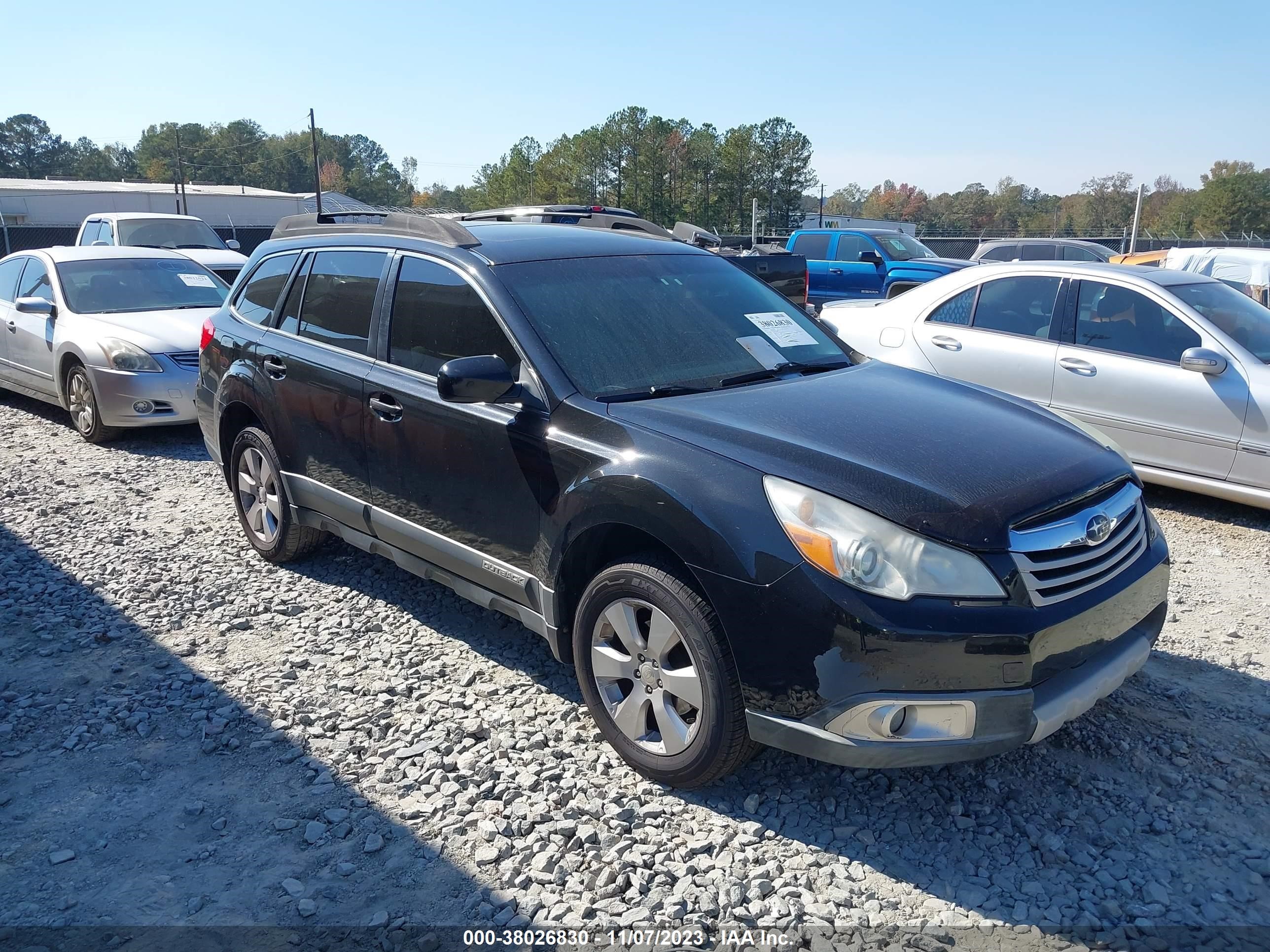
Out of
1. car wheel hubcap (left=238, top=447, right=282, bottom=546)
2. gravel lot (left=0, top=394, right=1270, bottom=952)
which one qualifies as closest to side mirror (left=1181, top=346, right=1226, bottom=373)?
gravel lot (left=0, top=394, right=1270, bottom=952)

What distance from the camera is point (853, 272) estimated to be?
17.0 m

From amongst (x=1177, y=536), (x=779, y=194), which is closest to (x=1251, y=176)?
(x=779, y=194)

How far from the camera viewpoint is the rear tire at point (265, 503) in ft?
17.1

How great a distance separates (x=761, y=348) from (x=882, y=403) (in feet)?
2.22

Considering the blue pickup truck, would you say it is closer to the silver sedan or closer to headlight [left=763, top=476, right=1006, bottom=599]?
the silver sedan

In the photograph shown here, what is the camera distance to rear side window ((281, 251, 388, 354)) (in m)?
4.57

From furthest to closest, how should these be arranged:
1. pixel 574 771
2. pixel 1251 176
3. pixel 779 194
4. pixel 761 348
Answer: pixel 779 194 → pixel 1251 176 → pixel 761 348 → pixel 574 771

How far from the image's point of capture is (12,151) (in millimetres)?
123375

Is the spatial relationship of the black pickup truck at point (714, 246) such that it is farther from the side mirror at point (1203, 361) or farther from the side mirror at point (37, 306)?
the side mirror at point (37, 306)

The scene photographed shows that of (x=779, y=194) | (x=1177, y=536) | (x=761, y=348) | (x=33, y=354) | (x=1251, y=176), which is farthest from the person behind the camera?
(x=779, y=194)

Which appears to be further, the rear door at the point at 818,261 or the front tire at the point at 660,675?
the rear door at the point at 818,261

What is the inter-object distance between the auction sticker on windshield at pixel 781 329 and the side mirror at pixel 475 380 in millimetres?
1287

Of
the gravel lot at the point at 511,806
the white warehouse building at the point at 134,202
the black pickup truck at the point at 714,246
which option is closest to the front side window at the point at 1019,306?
the black pickup truck at the point at 714,246

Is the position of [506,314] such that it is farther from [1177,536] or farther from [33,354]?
[33,354]
